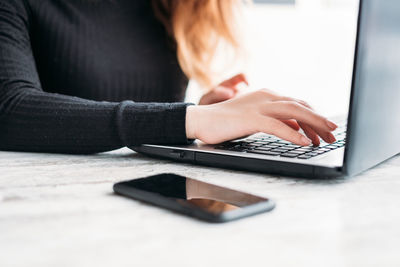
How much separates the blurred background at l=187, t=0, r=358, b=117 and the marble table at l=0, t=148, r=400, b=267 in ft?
8.32

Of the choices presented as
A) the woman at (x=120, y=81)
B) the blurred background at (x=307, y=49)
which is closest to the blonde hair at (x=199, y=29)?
the woman at (x=120, y=81)

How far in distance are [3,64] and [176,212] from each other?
673 mm

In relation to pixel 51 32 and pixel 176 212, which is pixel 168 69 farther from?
pixel 176 212

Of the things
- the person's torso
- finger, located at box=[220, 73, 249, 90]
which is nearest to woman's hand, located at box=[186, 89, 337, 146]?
finger, located at box=[220, 73, 249, 90]

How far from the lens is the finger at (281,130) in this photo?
687mm

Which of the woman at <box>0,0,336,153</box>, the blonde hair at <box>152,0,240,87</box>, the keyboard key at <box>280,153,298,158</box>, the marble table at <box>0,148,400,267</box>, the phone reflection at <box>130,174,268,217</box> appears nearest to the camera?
the marble table at <box>0,148,400,267</box>

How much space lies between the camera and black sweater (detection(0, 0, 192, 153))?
0.80 metres

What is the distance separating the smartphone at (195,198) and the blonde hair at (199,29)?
90 centimetres

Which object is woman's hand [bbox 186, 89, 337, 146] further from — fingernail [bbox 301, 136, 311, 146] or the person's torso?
the person's torso

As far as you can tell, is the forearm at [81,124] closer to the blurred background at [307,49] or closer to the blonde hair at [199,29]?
the blonde hair at [199,29]

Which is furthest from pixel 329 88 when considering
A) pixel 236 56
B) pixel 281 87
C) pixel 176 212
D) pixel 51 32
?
pixel 176 212

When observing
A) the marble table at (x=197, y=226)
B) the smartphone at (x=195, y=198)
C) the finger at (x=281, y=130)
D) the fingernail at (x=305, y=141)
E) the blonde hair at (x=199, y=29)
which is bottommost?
the marble table at (x=197, y=226)

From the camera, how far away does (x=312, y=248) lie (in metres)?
0.38

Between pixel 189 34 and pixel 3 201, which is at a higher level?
pixel 189 34
